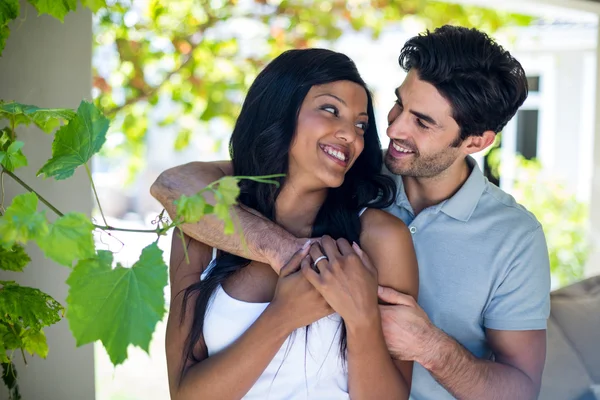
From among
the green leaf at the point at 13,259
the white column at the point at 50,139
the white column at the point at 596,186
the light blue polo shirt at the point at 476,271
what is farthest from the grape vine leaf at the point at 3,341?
the white column at the point at 596,186

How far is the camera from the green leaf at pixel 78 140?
1.28 meters

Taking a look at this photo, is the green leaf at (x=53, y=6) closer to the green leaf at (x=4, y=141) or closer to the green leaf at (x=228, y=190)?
the green leaf at (x=4, y=141)

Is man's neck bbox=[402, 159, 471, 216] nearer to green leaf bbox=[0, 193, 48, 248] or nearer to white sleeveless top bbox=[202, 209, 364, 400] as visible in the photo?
white sleeveless top bbox=[202, 209, 364, 400]

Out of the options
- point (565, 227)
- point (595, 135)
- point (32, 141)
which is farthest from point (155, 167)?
point (32, 141)

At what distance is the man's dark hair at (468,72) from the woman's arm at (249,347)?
31.6 inches

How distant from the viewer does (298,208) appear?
6.90ft

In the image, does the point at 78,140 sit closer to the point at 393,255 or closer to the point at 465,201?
the point at 393,255

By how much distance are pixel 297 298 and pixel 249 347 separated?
0.59 ft

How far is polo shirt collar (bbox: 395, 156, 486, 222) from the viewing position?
7.07 feet

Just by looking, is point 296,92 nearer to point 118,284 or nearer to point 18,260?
point 18,260

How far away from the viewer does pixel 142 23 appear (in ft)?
13.4

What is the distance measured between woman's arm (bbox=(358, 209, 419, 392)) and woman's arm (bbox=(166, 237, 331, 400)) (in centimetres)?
19

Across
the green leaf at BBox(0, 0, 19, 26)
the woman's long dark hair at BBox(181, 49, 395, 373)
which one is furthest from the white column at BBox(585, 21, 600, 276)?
the green leaf at BBox(0, 0, 19, 26)

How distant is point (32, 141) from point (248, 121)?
61 cm
